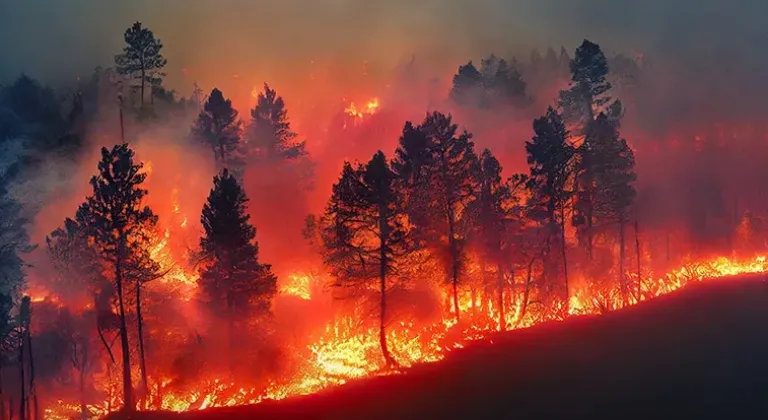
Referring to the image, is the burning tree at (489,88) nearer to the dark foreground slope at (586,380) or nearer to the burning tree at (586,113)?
the burning tree at (586,113)

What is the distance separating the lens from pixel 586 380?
3344cm

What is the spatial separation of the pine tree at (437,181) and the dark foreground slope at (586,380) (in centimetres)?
868

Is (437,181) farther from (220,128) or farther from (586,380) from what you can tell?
(220,128)

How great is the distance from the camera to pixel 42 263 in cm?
5138

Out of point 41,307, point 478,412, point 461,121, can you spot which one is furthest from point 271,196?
point 478,412

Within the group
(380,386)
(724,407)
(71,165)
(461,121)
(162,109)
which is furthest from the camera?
(461,121)

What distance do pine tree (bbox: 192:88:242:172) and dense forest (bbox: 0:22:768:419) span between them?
1.08ft

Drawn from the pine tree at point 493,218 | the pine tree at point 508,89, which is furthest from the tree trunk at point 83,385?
the pine tree at point 508,89

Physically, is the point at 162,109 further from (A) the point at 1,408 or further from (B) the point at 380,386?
(B) the point at 380,386

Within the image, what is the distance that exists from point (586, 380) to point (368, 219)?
18889 millimetres

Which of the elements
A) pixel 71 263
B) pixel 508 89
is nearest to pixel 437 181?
pixel 71 263

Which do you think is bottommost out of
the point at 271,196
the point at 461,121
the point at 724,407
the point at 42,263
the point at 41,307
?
the point at 724,407

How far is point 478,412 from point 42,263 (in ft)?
151

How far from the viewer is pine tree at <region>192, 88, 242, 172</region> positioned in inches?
2458
